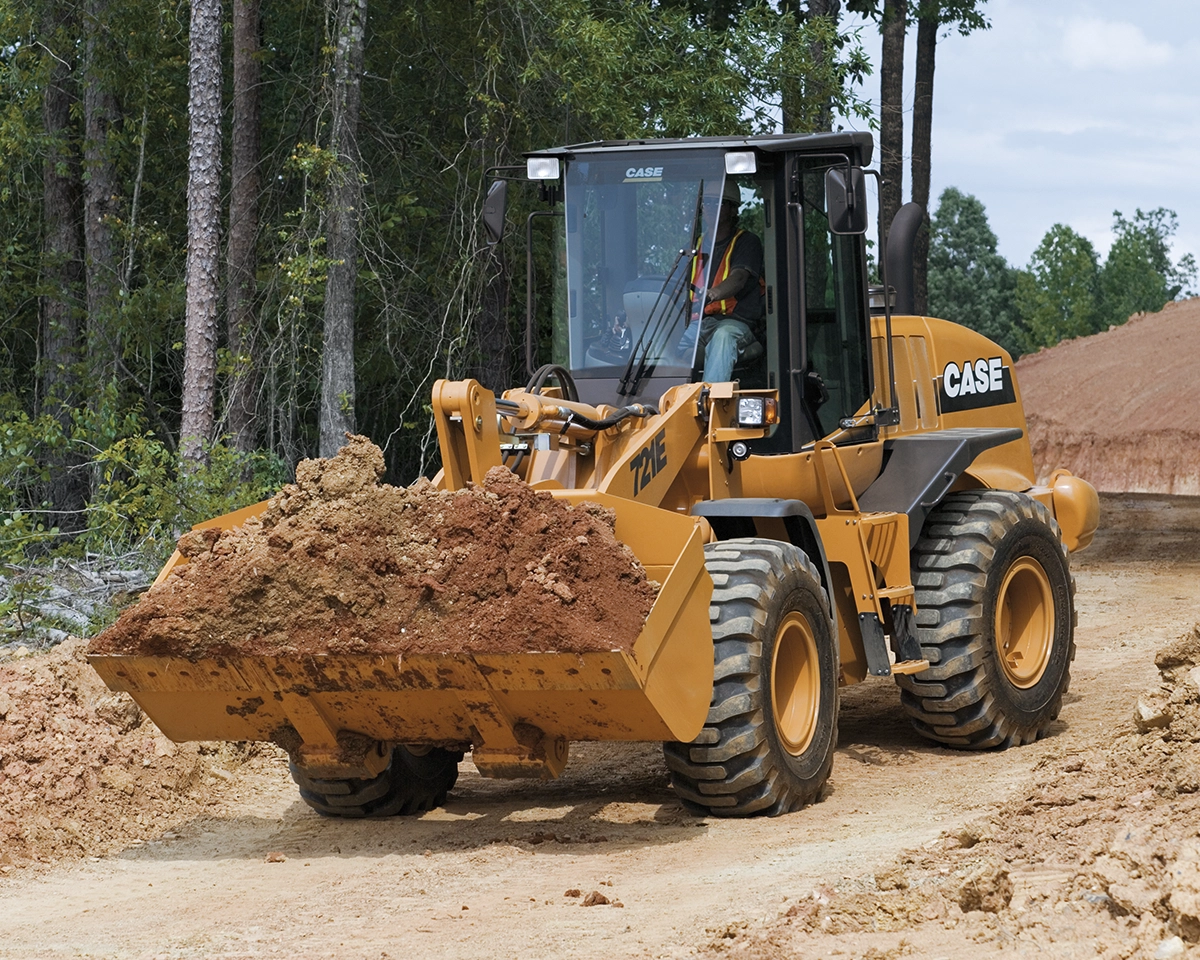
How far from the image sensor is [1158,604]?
15609 millimetres

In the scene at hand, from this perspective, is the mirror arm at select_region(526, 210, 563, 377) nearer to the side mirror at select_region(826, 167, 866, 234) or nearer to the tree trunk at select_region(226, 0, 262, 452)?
the side mirror at select_region(826, 167, 866, 234)

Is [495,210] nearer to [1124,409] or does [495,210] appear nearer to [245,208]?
[245,208]

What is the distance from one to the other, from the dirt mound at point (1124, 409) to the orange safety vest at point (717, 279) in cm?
2760

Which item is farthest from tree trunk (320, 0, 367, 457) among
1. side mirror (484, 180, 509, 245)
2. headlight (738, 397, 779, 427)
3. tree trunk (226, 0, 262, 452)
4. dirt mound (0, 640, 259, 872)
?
headlight (738, 397, 779, 427)

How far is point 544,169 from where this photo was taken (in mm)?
8352

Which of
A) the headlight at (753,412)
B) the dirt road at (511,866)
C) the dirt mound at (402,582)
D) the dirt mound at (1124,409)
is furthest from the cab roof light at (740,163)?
the dirt mound at (1124,409)

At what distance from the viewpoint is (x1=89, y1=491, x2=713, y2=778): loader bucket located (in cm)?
606

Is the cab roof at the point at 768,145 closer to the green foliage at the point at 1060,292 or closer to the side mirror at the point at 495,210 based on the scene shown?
the side mirror at the point at 495,210

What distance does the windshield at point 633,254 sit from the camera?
7.84m

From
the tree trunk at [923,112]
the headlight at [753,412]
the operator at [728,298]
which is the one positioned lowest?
the headlight at [753,412]

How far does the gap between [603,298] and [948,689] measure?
9.42 feet

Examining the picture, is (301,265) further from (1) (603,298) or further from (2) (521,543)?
(2) (521,543)

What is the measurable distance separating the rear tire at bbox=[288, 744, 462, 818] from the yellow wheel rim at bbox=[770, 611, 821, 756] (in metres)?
1.69

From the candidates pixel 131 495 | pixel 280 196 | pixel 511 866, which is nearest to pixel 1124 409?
pixel 280 196
